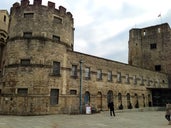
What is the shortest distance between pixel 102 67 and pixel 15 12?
14294mm

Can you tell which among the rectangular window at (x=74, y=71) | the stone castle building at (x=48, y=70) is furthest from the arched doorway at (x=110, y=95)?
the rectangular window at (x=74, y=71)

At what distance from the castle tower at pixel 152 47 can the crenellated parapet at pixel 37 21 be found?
31304 mm

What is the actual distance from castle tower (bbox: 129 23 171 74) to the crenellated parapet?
103 ft

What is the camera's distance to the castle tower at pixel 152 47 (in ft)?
160

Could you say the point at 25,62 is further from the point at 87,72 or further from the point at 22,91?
the point at 87,72

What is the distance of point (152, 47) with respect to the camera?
167 ft

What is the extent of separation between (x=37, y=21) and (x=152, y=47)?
35.2m

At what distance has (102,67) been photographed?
29906 millimetres

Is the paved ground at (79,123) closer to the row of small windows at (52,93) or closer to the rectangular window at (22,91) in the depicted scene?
the rectangular window at (22,91)

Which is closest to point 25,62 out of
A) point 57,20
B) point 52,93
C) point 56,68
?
point 56,68

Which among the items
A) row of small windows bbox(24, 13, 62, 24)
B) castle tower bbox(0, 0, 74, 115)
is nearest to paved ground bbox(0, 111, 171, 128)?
castle tower bbox(0, 0, 74, 115)

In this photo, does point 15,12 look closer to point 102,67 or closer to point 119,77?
point 102,67

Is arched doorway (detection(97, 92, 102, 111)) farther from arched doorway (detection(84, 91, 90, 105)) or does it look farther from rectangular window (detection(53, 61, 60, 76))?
rectangular window (detection(53, 61, 60, 76))

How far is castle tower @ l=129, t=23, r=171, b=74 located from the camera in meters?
48.8
